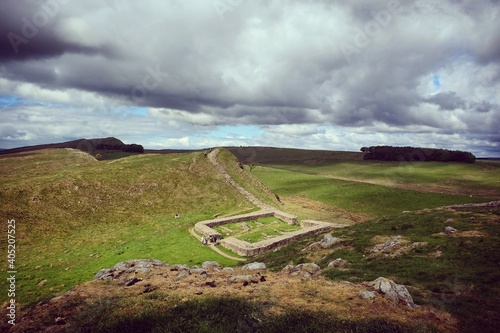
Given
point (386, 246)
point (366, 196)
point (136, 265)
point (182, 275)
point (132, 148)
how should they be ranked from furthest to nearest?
point (132, 148) < point (366, 196) < point (386, 246) < point (136, 265) < point (182, 275)

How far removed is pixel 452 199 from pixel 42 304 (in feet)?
208

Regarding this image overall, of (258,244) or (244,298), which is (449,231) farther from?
(244,298)

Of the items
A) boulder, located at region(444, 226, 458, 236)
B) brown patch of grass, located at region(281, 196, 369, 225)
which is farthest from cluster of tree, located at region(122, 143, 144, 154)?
boulder, located at region(444, 226, 458, 236)

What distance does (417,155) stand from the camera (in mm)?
143625

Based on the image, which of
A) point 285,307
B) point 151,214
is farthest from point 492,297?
point 151,214

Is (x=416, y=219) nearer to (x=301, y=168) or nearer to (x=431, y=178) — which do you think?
(x=431, y=178)

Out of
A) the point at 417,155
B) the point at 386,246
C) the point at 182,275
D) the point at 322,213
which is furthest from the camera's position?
the point at 417,155

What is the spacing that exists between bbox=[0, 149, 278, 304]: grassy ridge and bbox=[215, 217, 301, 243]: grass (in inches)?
192

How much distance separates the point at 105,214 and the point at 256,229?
803 inches

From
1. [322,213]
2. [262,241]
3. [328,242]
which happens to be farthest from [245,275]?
[322,213]

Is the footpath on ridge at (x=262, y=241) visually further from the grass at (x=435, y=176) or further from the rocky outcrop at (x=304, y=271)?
the grass at (x=435, y=176)

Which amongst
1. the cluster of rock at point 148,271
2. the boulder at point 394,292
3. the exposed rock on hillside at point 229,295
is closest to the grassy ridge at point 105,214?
the cluster of rock at point 148,271

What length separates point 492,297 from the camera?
496 inches

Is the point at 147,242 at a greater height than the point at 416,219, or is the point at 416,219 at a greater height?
the point at 416,219
